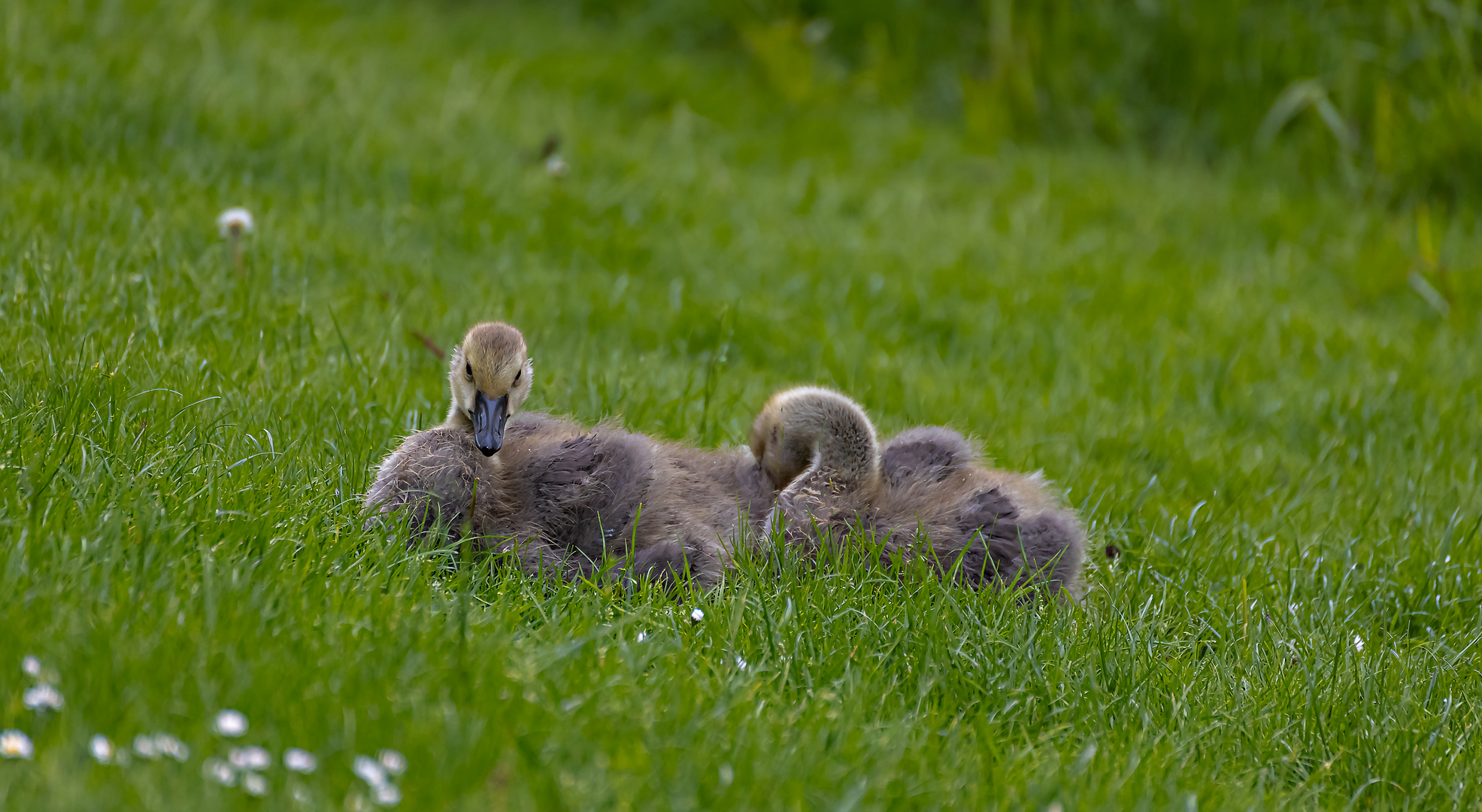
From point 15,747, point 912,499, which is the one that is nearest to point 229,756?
point 15,747

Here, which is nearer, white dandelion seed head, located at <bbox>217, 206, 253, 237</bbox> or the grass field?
the grass field

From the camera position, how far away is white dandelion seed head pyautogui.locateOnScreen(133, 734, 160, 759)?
2324mm

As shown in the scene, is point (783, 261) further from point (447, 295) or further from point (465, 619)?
point (465, 619)

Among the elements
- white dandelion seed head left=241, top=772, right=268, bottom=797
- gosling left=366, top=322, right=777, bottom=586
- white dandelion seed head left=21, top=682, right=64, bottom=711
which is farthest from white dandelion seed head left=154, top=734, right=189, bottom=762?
gosling left=366, top=322, right=777, bottom=586

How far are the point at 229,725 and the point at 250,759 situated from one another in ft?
0.38

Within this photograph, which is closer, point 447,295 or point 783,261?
point 447,295

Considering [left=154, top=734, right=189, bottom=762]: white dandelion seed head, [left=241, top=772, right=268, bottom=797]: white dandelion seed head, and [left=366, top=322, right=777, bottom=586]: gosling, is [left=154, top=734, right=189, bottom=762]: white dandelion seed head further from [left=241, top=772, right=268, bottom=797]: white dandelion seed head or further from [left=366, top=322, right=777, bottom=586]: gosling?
[left=366, top=322, right=777, bottom=586]: gosling

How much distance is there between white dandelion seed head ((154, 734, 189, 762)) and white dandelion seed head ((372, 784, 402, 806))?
14.3 inches

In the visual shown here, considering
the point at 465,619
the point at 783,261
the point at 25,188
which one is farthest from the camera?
the point at 783,261

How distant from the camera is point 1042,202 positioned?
9.55 meters

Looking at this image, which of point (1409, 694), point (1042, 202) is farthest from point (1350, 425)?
point (1042, 202)

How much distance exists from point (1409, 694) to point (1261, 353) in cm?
392

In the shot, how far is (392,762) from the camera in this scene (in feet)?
8.02

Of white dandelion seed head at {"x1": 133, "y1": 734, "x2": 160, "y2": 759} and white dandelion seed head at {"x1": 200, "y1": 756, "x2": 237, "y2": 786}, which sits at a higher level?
white dandelion seed head at {"x1": 133, "y1": 734, "x2": 160, "y2": 759}
